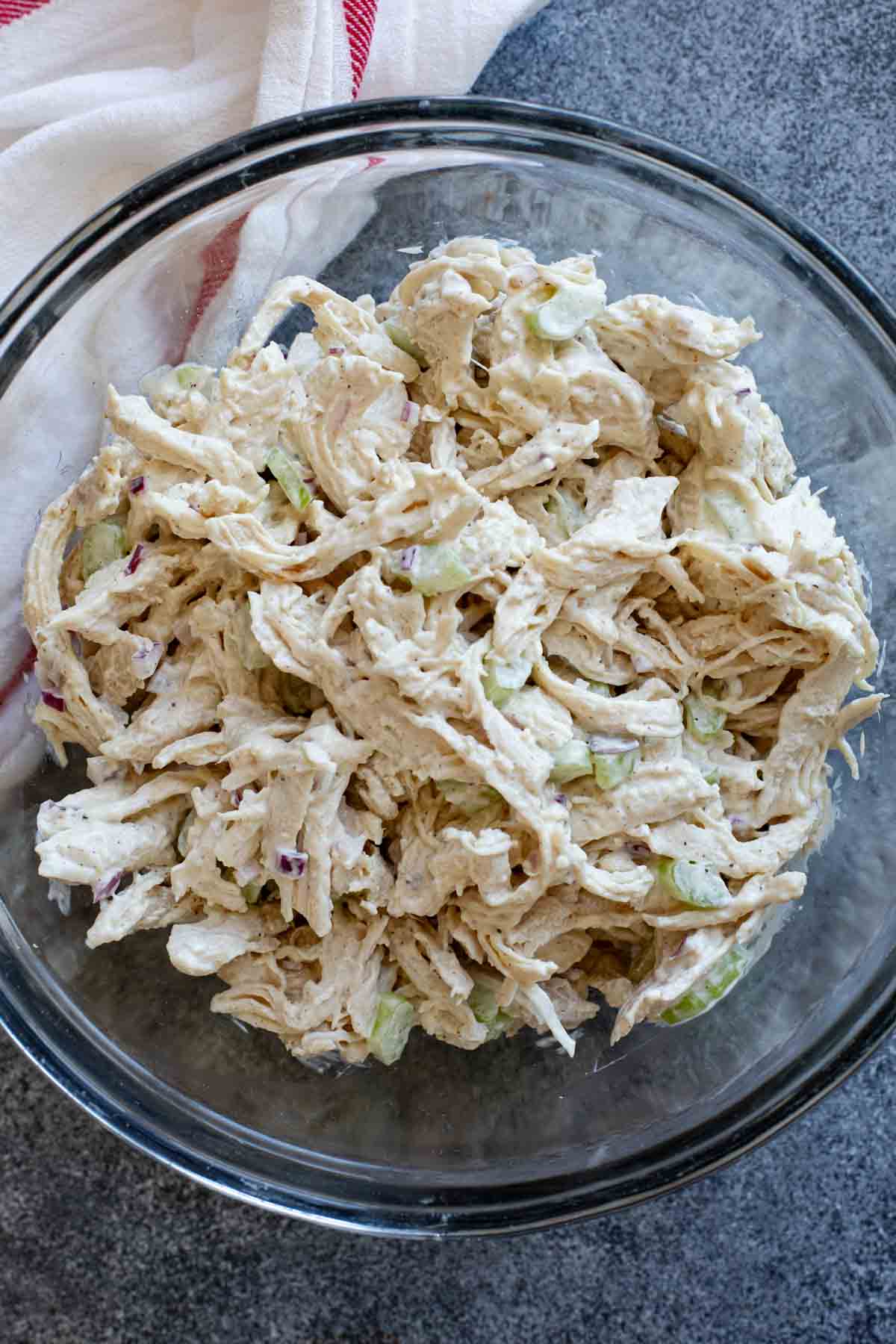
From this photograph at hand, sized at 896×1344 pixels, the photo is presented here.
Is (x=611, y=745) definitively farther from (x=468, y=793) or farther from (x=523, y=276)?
(x=523, y=276)

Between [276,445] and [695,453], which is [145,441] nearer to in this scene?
[276,445]

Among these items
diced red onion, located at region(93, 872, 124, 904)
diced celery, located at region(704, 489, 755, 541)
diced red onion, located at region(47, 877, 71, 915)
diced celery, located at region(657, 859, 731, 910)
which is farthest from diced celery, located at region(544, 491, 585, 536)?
diced red onion, located at region(47, 877, 71, 915)

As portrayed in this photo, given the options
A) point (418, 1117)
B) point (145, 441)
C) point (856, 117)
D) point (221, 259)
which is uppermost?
point (856, 117)

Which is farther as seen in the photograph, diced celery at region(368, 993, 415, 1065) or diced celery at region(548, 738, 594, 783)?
diced celery at region(368, 993, 415, 1065)

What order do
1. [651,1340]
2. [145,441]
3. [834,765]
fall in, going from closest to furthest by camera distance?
[145,441] → [834,765] → [651,1340]

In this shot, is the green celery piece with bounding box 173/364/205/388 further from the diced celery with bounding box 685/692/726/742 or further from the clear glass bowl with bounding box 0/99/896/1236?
the diced celery with bounding box 685/692/726/742

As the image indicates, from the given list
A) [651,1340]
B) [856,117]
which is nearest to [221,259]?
[856,117]

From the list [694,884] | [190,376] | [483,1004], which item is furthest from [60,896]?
[694,884]

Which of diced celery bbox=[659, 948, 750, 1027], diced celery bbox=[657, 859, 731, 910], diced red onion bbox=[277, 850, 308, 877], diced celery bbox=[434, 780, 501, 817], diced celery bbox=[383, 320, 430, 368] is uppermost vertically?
diced celery bbox=[383, 320, 430, 368]
